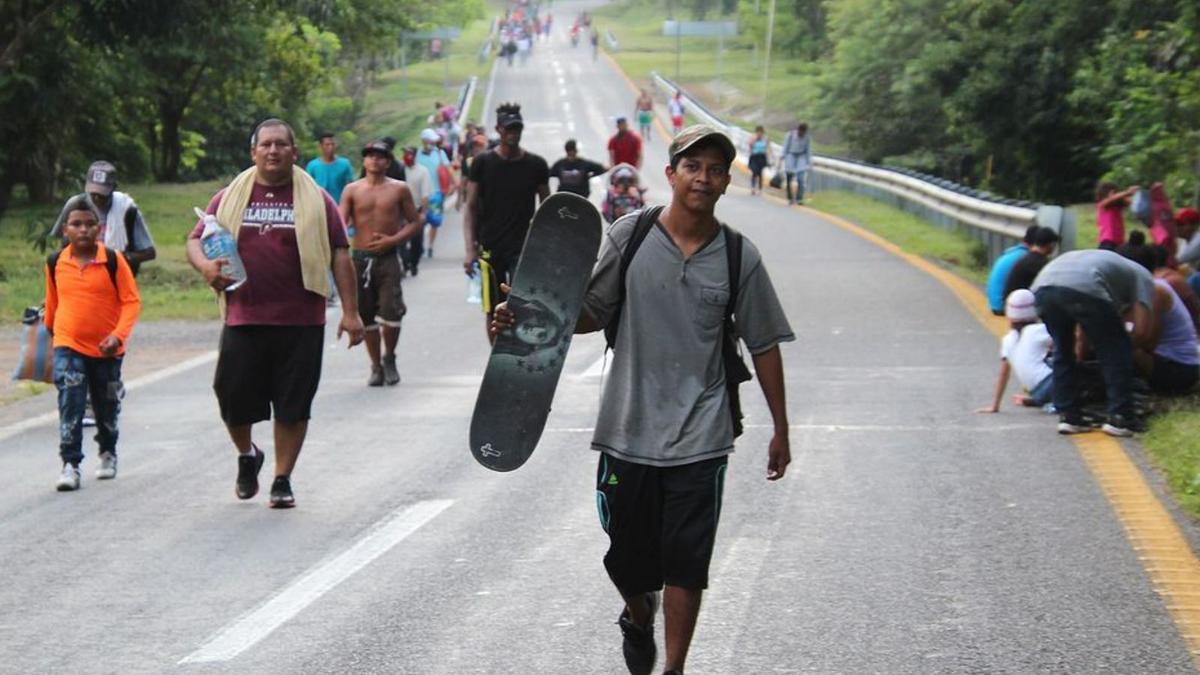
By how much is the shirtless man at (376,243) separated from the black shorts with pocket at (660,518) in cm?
807

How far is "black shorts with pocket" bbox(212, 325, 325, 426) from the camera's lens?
910cm

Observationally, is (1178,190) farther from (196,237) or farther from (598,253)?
(598,253)

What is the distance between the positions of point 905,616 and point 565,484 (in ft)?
10.6

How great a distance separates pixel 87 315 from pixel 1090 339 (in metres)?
5.83

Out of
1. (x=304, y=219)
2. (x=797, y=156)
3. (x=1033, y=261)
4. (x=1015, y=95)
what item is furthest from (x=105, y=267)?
(x=1015, y=95)

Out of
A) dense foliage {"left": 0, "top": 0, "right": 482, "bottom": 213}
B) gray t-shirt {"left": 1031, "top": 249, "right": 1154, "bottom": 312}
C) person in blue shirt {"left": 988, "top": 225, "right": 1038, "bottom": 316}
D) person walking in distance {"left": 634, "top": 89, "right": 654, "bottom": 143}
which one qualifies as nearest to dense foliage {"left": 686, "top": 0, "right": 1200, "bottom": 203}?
person walking in distance {"left": 634, "top": 89, "right": 654, "bottom": 143}

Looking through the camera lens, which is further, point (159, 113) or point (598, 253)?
point (159, 113)

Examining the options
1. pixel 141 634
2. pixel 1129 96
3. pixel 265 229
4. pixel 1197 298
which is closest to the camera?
pixel 141 634

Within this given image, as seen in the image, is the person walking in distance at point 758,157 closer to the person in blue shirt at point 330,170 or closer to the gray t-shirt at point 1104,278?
the person in blue shirt at point 330,170

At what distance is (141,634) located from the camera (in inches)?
268

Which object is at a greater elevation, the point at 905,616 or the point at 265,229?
the point at 265,229

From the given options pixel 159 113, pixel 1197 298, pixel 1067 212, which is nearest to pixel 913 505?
pixel 1197 298

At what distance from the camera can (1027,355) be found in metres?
12.3

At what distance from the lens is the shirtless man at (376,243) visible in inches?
548
